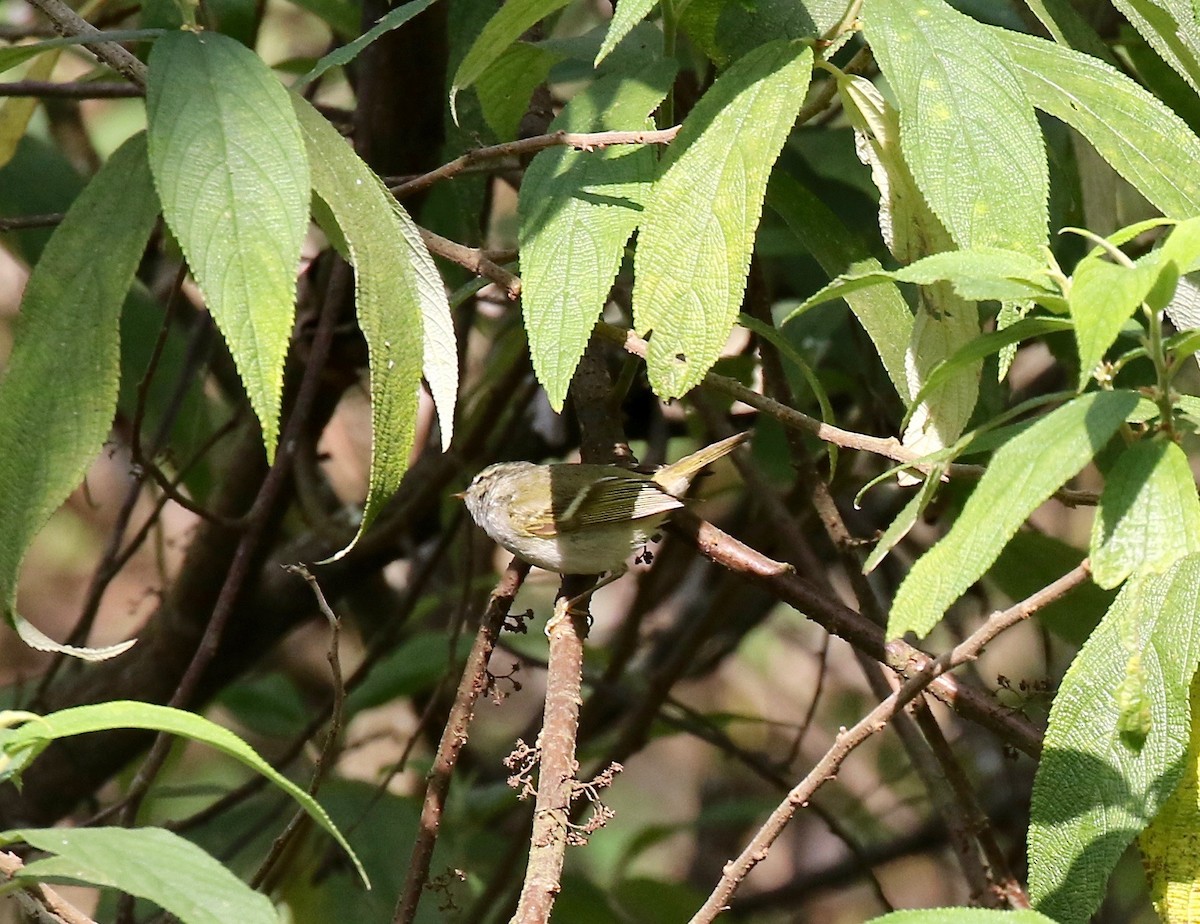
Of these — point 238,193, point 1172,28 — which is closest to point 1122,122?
point 1172,28

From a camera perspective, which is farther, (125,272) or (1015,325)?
(125,272)

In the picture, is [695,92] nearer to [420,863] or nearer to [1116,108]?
[1116,108]

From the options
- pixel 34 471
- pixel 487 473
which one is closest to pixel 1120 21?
pixel 487 473

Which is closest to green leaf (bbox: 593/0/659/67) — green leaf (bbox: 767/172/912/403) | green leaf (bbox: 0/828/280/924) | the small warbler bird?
green leaf (bbox: 767/172/912/403)

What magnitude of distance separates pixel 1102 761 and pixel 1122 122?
0.63 m

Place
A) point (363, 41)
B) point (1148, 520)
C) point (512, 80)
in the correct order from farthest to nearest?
point (512, 80) → point (363, 41) → point (1148, 520)

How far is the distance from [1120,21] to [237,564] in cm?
199

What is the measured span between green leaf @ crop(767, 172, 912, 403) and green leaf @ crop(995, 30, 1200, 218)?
0.84 ft

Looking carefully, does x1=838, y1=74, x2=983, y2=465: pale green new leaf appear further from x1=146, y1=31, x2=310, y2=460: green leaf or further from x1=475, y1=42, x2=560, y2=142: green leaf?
x1=146, y1=31, x2=310, y2=460: green leaf

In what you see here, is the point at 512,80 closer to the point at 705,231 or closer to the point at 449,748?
the point at 705,231

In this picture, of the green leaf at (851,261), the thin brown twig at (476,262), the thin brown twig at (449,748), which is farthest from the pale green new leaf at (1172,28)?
the thin brown twig at (449,748)

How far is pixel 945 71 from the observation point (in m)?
1.28

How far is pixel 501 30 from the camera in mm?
→ 1457

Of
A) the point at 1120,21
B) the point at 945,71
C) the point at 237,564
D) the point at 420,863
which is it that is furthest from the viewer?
the point at 1120,21
